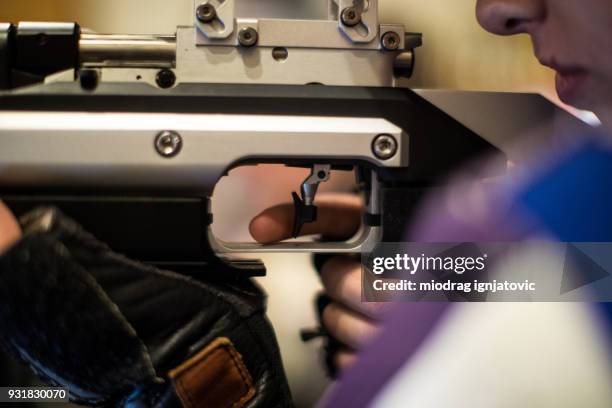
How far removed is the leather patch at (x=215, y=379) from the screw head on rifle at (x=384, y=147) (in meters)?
0.22

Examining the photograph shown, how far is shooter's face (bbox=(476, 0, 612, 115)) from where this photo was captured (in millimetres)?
494

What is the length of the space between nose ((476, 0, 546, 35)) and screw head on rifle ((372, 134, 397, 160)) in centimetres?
15

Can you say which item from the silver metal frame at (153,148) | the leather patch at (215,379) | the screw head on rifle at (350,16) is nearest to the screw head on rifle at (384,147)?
the silver metal frame at (153,148)

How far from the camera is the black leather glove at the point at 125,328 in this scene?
0.47 metres

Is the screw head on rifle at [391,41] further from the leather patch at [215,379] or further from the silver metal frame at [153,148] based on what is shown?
the leather patch at [215,379]

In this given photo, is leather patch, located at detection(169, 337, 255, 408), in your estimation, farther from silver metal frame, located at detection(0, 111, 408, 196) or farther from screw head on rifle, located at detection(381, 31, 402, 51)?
screw head on rifle, located at detection(381, 31, 402, 51)

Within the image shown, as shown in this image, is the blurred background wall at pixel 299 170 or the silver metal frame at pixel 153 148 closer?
the silver metal frame at pixel 153 148

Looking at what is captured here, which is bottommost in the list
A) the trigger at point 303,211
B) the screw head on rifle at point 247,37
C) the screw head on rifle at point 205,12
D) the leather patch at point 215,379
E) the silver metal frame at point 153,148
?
the leather patch at point 215,379

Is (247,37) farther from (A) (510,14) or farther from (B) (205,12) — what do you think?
(A) (510,14)

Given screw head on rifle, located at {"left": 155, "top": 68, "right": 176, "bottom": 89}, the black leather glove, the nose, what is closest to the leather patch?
the black leather glove

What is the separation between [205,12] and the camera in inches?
20.5

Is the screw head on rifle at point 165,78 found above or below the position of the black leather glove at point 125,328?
above

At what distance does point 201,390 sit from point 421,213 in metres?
0.26

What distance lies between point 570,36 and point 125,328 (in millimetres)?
479
